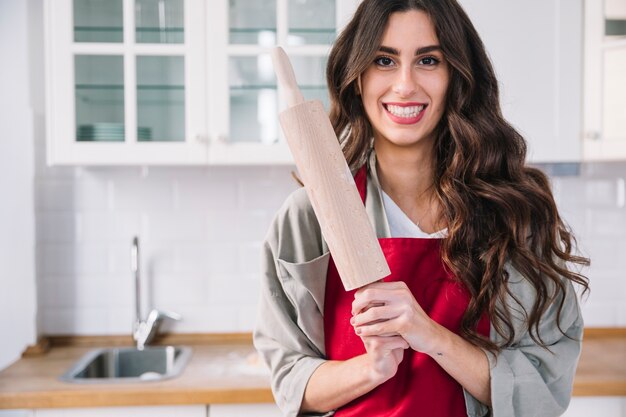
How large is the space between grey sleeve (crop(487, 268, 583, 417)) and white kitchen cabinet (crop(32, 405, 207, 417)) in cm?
102

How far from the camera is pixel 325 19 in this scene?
200 centimetres

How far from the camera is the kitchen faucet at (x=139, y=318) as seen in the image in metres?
2.22

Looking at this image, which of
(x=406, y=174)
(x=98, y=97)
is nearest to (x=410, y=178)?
(x=406, y=174)

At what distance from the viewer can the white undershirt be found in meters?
1.14

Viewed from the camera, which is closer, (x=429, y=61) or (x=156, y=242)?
(x=429, y=61)

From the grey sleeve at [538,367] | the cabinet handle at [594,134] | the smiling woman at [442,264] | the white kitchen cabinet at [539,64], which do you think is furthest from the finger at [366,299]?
the cabinet handle at [594,134]

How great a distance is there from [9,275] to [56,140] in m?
0.56

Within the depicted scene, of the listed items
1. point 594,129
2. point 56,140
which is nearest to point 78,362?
point 56,140

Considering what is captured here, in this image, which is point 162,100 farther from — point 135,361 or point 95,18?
point 135,361

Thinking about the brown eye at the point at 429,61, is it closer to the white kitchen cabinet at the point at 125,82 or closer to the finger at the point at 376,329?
the finger at the point at 376,329

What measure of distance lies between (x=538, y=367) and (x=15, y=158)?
1.83m

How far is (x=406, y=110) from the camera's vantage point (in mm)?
1059

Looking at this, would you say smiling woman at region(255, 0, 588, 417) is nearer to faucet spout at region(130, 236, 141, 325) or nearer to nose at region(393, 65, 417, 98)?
nose at region(393, 65, 417, 98)

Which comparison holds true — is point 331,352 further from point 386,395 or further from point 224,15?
point 224,15
